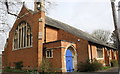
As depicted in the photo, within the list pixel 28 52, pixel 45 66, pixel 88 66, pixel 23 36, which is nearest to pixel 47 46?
pixel 45 66

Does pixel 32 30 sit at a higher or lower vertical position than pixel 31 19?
lower

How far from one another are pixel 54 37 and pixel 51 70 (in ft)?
21.1

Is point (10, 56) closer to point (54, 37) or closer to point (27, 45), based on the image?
point (27, 45)

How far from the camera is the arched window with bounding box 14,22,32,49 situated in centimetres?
2112

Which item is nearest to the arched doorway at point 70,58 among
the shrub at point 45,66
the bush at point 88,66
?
the bush at point 88,66

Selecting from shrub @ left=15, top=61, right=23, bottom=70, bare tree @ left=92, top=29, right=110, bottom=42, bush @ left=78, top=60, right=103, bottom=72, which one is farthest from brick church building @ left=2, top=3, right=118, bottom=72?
bare tree @ left=92, top=29, right=110, bottom=42

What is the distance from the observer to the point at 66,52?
17.1 metres

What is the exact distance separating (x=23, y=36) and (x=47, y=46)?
665 centimetres

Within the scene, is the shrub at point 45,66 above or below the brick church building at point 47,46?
below

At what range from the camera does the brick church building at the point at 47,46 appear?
54.5ft

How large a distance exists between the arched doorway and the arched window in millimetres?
6721

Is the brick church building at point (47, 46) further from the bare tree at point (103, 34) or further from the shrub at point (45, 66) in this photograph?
the bare tree at point (103, 34)

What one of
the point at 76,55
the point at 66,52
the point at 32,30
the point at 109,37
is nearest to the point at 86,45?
the point at 76,55

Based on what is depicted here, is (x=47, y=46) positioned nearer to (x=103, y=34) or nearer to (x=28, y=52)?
(x=28, y=52)
